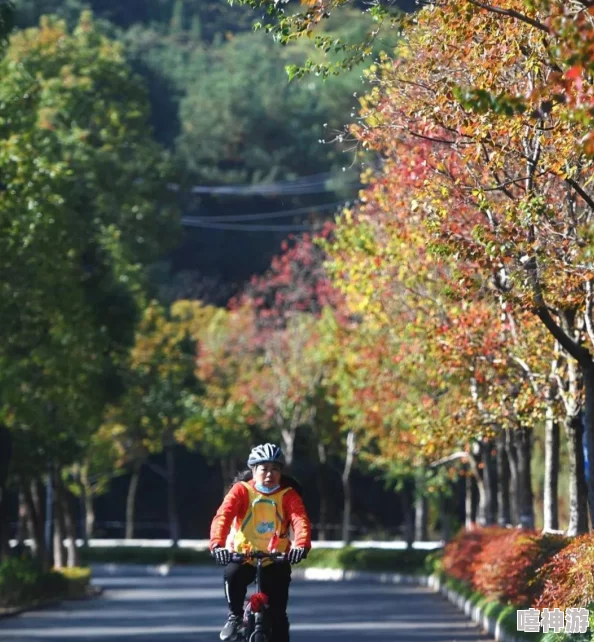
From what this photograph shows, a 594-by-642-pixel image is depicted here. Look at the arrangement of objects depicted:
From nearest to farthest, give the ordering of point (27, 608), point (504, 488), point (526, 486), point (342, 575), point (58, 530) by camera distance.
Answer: point (526, 486)
point (27, 608)
point (504, 488)
point (58, 530)
point (342, 575)

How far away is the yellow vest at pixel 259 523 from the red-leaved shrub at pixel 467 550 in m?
14.4

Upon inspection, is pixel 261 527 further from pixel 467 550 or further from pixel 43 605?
pixel 43 605

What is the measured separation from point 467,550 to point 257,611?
19329 millimetres

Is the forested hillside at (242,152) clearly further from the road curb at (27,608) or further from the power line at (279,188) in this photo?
the road curb at (27,608)

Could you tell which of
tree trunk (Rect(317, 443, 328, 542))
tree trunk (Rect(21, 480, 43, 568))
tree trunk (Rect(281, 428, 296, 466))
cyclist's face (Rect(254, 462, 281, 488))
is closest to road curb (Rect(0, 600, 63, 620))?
tree trunk (Rect(21, 480, 43, 568))

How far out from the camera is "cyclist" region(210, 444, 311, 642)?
11.9 metres

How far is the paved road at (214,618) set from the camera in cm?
2259

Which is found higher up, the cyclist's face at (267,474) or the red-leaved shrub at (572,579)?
the cyclist's face at (267,474)

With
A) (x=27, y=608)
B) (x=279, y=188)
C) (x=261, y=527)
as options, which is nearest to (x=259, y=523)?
(x=261, y=527)

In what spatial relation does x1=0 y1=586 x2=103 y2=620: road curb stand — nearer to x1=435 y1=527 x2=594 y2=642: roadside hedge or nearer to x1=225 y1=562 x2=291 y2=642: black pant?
x1=435 y1=527 x2=594 y2=642: roadside hedge

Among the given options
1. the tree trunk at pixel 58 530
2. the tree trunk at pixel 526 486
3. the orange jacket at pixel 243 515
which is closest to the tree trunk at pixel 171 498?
the tree trunk at pixel 58 530

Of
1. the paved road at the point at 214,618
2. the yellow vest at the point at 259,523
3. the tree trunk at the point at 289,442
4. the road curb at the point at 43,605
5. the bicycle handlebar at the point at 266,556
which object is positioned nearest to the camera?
the bicycle handlebar at the point at 266,556

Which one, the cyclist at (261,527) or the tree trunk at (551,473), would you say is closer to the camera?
the cyclist at (261,527)

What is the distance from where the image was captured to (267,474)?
11984 millimetres
